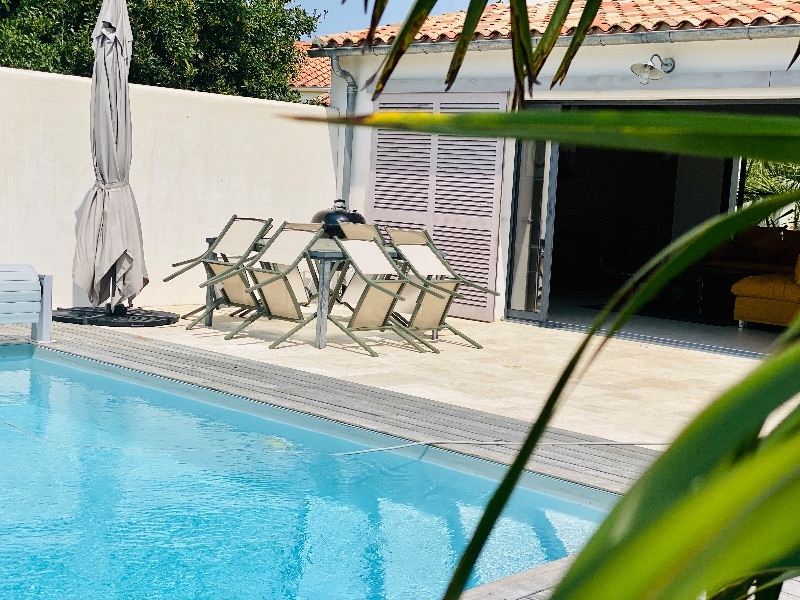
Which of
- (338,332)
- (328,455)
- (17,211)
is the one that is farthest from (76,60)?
(328,455)

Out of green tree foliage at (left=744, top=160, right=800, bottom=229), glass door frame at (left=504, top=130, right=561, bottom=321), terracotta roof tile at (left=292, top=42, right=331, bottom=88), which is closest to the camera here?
glass door frame at (left=504, top=130, right=561, bottom=321)

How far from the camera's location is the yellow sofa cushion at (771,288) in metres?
11.2

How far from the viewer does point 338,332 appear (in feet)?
33.1

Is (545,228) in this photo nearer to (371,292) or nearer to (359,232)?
(359,232)

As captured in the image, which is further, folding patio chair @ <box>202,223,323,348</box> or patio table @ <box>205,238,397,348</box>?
patio table @ <box>205,238,397,348</box>

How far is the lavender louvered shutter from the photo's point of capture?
36.5ft

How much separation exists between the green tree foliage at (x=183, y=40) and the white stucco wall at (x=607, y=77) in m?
5.43

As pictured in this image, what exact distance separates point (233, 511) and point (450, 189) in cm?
690

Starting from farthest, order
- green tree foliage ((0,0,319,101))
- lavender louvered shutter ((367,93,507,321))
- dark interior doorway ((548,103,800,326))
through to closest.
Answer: green tree foliage ((0,0,319,101)) → dark interior doorway ((548,103,800,326)) → lavender louvered shutter ((367,93,507,321))

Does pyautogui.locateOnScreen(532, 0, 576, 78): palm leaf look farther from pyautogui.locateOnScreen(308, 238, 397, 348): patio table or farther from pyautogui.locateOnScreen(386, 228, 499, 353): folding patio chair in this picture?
pyautogui.locateOnScreen(386, 228, 499, 353): folding patio chair

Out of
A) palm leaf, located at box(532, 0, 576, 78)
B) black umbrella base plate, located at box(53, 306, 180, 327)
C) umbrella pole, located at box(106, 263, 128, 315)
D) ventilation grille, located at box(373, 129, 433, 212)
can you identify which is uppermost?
ventilation grille, located at box(373, 129, 433, 212)

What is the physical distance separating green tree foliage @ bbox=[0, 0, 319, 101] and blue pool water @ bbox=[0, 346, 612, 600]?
11.1 m

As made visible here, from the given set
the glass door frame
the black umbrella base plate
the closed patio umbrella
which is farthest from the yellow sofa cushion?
the closed patio umbrella

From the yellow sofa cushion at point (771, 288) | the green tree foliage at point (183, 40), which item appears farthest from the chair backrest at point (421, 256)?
the green tree foliage at point (183, 40)
